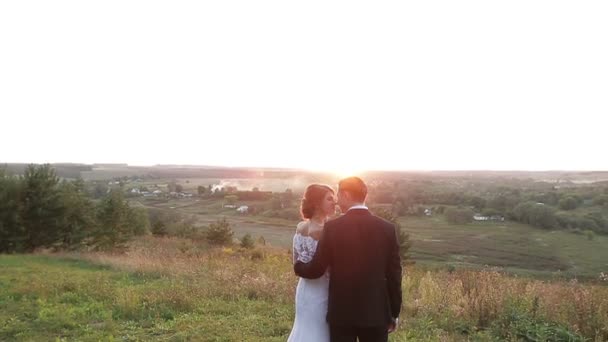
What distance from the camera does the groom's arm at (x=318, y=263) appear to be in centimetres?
338

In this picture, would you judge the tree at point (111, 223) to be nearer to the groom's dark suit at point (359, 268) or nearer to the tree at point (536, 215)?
the groom's dark suit at point (359, 268)

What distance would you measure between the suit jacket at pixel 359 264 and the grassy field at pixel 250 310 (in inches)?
129

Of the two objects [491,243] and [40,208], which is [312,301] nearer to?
[40,208]

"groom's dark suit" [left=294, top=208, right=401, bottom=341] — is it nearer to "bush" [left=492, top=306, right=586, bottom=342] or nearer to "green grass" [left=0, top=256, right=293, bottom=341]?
"green grass" [left=0, top=256, right=293, bottom=341]

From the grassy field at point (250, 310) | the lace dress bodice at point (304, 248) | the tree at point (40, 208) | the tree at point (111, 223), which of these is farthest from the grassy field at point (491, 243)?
the lace dress bodice at point (304, 248)

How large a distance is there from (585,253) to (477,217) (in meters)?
33.4

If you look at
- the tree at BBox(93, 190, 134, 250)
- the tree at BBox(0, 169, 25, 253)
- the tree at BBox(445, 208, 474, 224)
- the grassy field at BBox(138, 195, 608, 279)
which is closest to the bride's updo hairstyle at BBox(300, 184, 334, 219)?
the tree at BBox(0, 169, 25, 253)

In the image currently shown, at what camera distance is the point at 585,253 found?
53.0 metres

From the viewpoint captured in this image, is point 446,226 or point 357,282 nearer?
point 357,282

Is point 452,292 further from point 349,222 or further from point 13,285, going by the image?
point 13,285

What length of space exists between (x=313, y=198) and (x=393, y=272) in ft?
2.70

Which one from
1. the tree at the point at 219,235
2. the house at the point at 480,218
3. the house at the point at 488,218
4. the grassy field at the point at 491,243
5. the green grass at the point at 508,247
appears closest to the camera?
the tree at the point at 219,235

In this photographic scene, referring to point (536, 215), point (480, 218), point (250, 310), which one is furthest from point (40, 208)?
point (480, 218)

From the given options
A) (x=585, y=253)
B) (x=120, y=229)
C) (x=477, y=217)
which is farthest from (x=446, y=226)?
(x=120, y=229)
